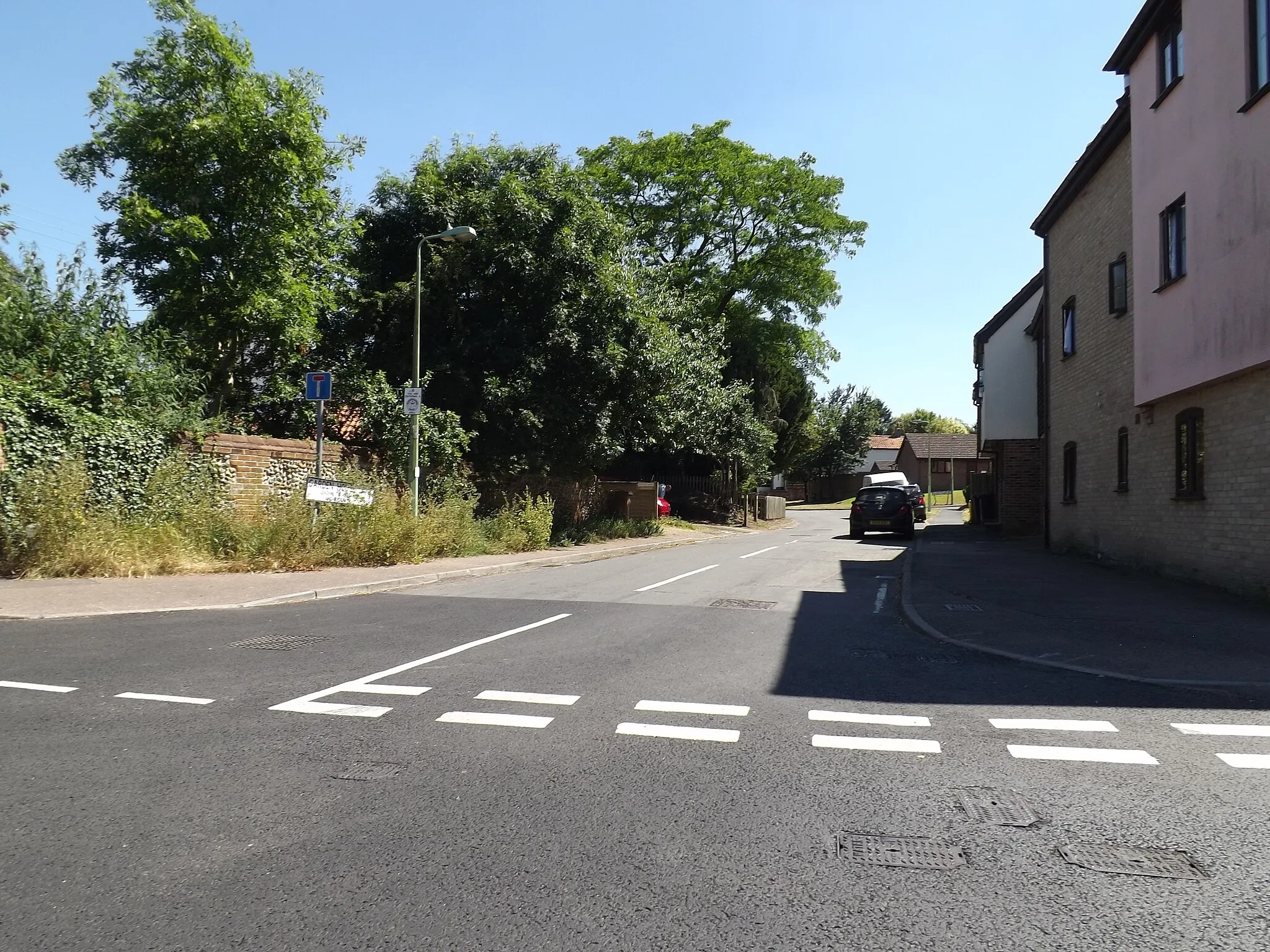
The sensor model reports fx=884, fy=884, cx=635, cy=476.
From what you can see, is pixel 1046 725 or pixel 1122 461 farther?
pixel 1122 461

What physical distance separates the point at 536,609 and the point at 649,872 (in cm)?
779

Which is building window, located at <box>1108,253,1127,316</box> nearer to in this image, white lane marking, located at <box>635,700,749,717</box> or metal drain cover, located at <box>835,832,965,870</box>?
white lane marking, located at <box>635,700,749,717</box>

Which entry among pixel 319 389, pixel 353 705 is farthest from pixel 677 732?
pixel 319 389

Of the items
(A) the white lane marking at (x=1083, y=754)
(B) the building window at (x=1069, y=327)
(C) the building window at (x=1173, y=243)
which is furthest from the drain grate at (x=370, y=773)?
(B) the building window at (x=1069, y=327)

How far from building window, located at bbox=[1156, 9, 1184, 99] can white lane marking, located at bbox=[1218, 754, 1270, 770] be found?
1266 centimetres

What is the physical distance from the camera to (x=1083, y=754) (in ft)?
16.9

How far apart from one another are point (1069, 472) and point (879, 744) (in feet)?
60.0

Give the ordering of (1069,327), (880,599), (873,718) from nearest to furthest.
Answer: (873,718) → (880,599) → (1069,327)

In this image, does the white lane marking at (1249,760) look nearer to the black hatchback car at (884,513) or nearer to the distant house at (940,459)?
the black hatchback car at (884,513)

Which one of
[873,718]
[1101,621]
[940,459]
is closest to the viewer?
[873,718]

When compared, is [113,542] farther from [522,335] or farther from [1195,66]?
[1195,66]

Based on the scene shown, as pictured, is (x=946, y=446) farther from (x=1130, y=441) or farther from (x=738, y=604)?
(x=738, y=604)

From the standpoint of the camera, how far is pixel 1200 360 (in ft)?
42.5

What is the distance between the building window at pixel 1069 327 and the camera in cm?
2094
